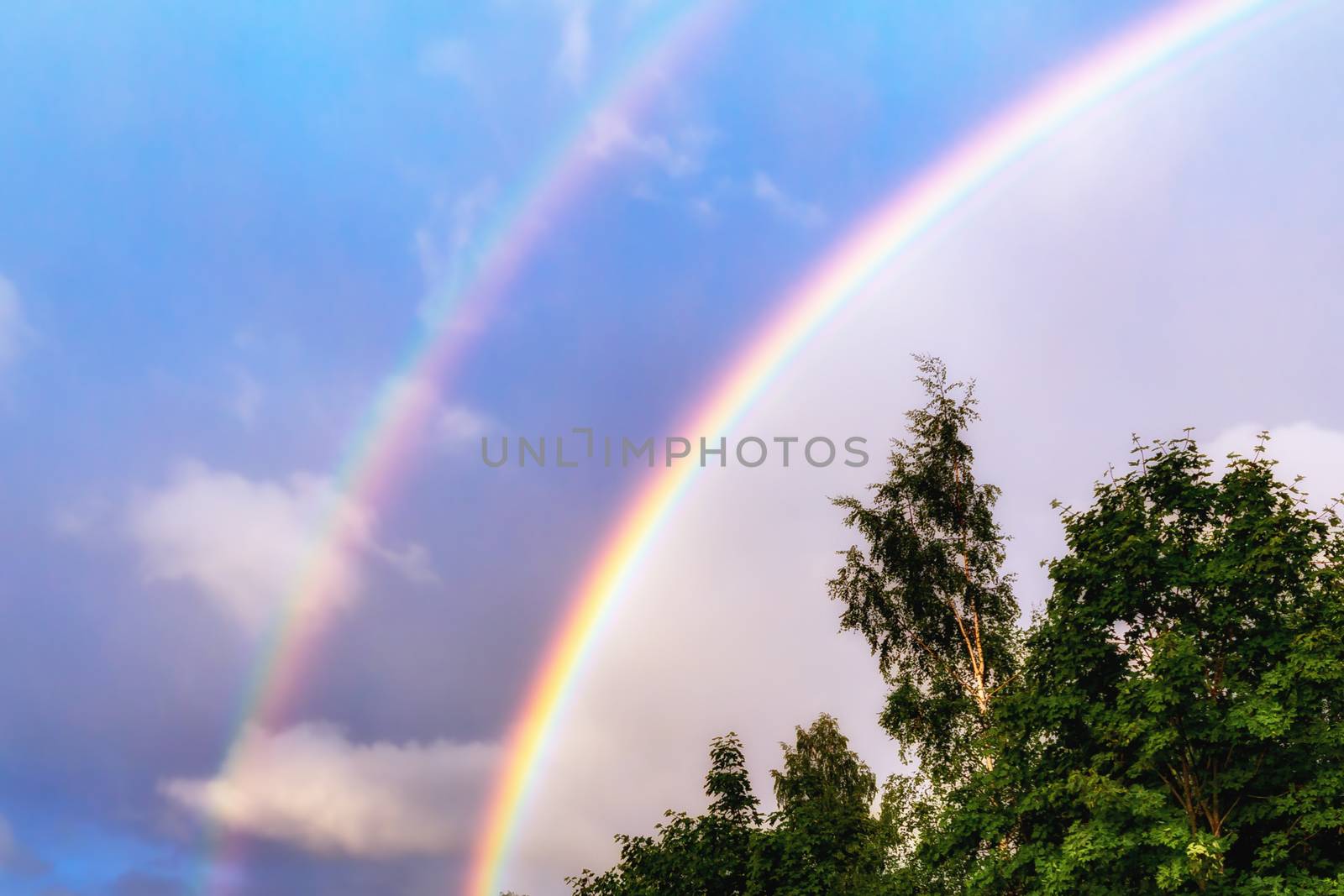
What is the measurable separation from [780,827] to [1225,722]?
37.1 ft

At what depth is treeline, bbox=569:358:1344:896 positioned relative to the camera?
733 inches

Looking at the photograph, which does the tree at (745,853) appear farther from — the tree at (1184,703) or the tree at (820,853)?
the tree at (1184,703)

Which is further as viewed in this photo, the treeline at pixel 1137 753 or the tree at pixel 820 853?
the tree at pixel 820 853

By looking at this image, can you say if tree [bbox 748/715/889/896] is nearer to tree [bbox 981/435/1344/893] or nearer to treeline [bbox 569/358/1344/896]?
treeline [bbox 569/358/1344/896]

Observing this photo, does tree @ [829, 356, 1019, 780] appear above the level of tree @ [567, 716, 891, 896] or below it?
above

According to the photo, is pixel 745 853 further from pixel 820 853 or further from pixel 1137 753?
pixel 1137 753

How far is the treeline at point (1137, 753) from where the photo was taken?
61.1 feet

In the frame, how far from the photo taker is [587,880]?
93.3 feet

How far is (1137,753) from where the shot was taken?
21.1 meters

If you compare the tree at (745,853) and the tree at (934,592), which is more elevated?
the tree at (934,592)

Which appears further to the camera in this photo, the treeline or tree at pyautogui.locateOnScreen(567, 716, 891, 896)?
tree at pyautogui.locateOnScreen(567, 716, 891, 896)

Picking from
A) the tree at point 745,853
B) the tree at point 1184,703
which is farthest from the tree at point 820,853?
→ the tree at point 1184,703

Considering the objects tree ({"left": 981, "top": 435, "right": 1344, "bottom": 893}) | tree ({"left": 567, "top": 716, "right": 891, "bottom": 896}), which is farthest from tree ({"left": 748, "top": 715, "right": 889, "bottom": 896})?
tree ({"left": 981, "top": 435, "right": 1344, "bottom": 893})

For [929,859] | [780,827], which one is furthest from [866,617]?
[929,859]
